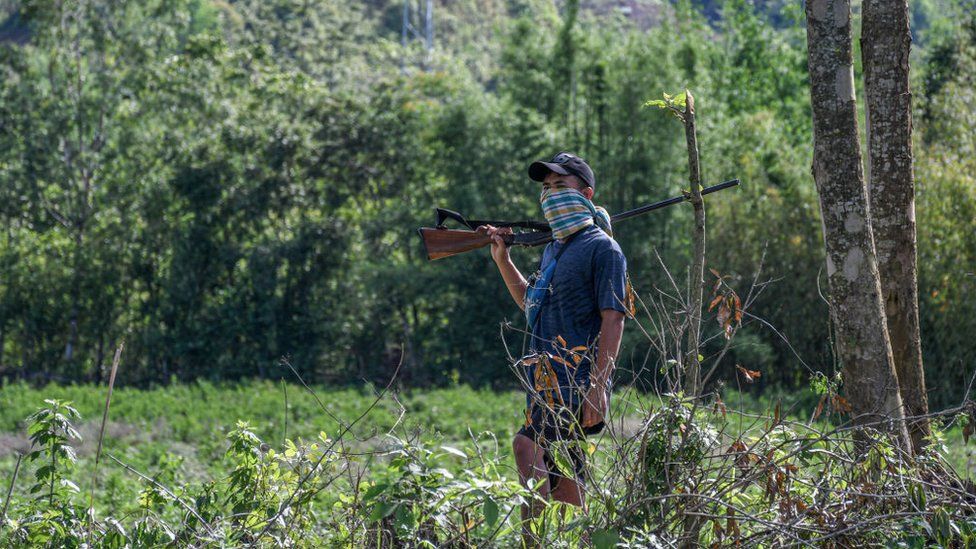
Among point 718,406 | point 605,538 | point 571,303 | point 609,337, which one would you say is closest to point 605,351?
point 609,337

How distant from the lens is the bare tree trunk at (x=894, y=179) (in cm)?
557

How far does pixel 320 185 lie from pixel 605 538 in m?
16.9

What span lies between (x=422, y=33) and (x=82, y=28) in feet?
112

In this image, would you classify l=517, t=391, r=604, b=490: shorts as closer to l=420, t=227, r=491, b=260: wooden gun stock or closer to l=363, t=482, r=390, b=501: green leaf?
l=363, t=482, r=390, b=501: green leaf

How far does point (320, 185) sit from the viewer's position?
20.3 m

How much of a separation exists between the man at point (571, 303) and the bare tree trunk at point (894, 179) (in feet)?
4.52

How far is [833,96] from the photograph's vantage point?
5430 mm

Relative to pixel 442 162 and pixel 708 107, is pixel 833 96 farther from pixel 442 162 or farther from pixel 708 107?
pixel 442 162

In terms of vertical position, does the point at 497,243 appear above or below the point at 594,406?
above

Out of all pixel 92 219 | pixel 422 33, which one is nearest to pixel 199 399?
pixel 92 219

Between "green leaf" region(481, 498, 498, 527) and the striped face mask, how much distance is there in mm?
1786

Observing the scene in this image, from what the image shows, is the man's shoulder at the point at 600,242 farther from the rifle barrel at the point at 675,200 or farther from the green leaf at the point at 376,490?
the green leaf at the point at 376,490

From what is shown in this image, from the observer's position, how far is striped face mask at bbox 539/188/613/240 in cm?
517

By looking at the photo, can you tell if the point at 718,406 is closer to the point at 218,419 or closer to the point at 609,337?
the point at 609,337
